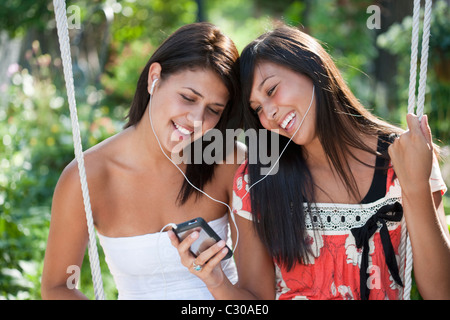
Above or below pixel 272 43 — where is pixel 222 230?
below

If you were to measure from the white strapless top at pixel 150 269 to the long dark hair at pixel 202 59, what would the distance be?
0.23 metres

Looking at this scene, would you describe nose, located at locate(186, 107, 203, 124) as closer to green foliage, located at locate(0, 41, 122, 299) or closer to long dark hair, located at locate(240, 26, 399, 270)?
long dark hair, located at locate(240, 26, 399, 270)

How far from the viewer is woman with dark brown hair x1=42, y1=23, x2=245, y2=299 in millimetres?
2051

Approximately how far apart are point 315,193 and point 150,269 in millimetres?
772

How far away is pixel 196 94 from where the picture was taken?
2.03 metres

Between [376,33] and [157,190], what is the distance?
5.97m

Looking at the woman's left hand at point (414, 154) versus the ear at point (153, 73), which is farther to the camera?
the ear at point (153, 73)

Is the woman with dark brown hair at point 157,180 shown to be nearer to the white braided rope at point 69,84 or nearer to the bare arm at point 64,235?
the bare arm at point 64,235

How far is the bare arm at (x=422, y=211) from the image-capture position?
157cm

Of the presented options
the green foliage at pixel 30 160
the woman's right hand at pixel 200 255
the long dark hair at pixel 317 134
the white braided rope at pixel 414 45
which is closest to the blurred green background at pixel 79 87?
the green foliage at pixel 30 160

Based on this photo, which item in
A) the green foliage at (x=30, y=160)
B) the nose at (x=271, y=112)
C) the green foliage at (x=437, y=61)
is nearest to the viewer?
the nose at (x=271, y=112)
